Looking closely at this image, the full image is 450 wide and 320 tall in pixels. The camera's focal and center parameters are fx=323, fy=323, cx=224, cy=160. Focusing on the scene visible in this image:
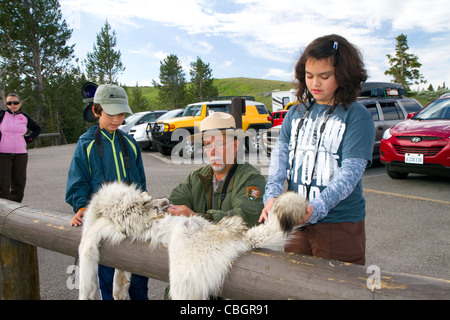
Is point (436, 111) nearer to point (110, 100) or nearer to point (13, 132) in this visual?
point (110, 100)

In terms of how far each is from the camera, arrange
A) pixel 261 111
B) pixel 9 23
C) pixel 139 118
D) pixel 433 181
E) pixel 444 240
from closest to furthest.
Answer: pixel 444 240, pixel 433 181, pixel 261 111, pixel 139 118, pixel 9 23

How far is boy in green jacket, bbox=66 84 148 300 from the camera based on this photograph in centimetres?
238

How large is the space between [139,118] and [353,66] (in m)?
15.5

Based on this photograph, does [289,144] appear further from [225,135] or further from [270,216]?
[270,216]

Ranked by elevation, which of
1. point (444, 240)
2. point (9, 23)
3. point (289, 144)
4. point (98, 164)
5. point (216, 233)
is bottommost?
point (444, 240)

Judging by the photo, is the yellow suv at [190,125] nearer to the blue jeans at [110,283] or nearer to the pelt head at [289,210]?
the blue jeans at [110,283]

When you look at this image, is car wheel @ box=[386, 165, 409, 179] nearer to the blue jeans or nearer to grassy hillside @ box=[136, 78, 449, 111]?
the blue jeans

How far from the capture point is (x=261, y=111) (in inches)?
552

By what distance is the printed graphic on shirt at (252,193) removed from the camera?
6.80ft

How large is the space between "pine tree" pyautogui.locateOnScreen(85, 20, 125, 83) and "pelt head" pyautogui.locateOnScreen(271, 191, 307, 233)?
4935 cm

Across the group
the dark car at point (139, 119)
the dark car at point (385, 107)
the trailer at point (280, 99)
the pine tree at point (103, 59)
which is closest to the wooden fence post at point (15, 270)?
the dark car at point (385, 107)

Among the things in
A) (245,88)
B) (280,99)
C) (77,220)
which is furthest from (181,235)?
(245,88)

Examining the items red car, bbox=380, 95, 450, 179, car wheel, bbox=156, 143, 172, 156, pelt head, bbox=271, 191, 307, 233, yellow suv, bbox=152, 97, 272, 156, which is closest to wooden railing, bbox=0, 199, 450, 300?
pelt head, bbox=271, 191, 307, 233

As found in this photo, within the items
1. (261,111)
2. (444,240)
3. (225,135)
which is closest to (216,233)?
(225,135)
